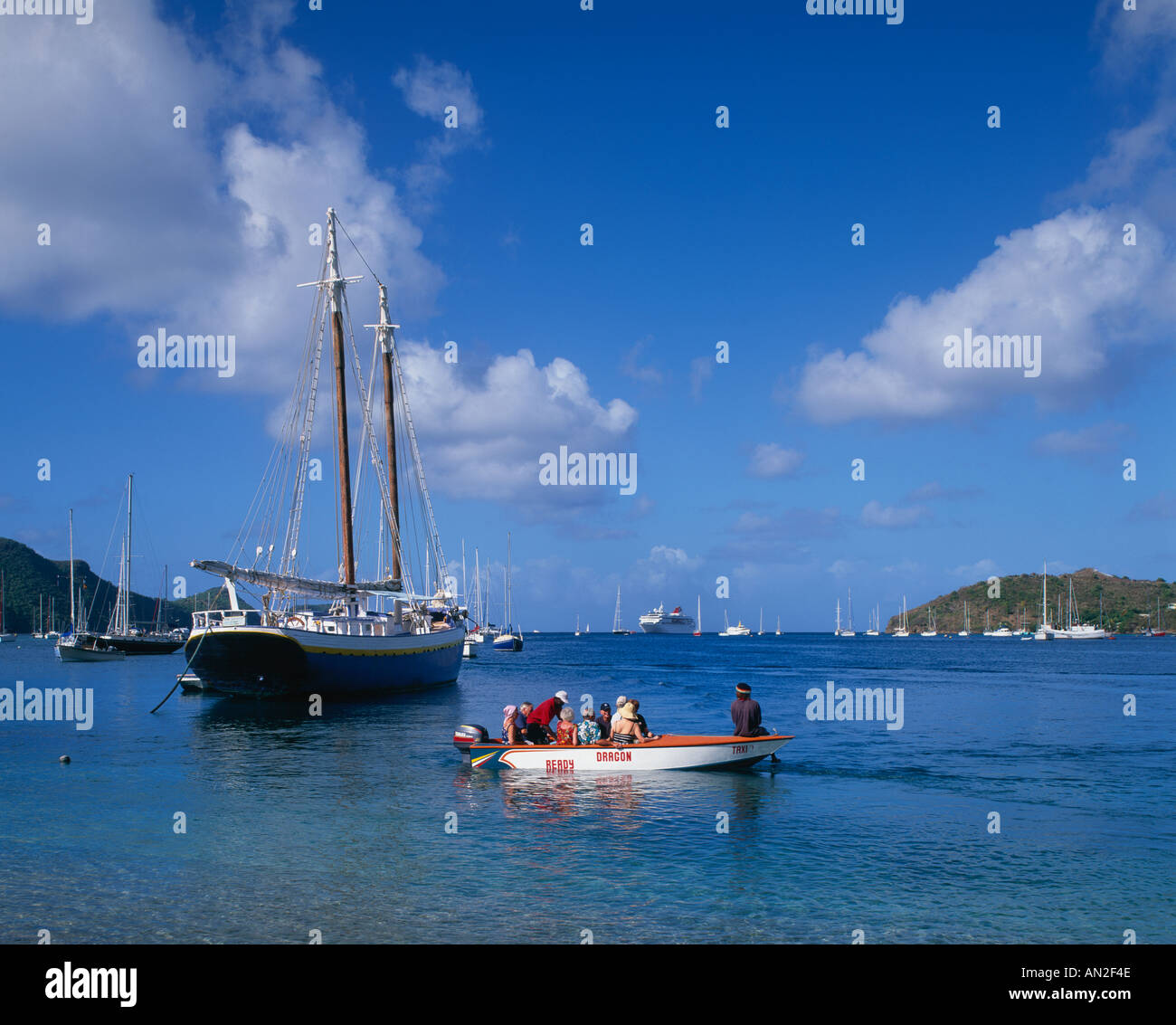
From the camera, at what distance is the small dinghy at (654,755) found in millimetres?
25297

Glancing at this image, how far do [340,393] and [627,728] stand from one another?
116ft

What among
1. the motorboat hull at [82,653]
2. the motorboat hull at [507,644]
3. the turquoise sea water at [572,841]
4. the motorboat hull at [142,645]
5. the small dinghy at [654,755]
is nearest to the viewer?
the turquoise sea water at [572,841]

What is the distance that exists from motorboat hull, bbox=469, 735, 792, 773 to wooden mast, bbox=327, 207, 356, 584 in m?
30.2

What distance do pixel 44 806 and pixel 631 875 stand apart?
1640 centimetres

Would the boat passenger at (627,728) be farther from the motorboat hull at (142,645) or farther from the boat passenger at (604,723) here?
the motorboat hull at (142,645)

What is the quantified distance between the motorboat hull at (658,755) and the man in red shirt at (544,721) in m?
0.67

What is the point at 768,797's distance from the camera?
23.2 m

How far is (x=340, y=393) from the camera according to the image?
53.5 meters

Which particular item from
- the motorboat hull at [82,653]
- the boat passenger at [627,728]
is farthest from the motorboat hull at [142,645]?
the boat passenger at [627,728]

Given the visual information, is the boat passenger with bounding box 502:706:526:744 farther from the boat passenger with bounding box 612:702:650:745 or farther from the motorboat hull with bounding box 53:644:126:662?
the motorboat hull with bounding box 53:644:126:662

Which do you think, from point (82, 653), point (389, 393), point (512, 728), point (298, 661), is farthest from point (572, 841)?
point (82, 653)

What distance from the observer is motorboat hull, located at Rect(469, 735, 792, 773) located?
25297mm
